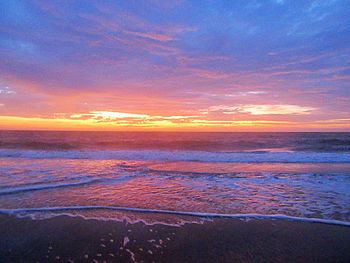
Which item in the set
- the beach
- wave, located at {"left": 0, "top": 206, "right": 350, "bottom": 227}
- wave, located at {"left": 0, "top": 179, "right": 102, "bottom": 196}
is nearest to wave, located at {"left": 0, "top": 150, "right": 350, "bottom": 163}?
the beach

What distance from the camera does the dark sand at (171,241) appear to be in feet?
12.1

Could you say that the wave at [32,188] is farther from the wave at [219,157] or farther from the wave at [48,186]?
the wave at [219,157]

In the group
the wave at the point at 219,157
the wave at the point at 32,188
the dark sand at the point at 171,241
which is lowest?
the wave at the point at 219,157

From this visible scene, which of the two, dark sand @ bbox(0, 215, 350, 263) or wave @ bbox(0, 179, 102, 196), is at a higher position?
wave @ bbox(0, 179, 102, 196)

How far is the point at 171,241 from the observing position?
4.20 meters

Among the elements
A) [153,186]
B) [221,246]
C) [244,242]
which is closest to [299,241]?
[244,242]

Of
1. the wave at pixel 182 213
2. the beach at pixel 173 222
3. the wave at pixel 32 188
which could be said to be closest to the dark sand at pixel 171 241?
the beach at pixel 173 222

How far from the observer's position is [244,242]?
4.16 m

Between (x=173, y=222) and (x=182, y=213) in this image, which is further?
(x=182, y=213)

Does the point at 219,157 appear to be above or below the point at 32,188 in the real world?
below

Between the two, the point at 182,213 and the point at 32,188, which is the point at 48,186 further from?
the point at 182,213

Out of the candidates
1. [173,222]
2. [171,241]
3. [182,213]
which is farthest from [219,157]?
[171,241]

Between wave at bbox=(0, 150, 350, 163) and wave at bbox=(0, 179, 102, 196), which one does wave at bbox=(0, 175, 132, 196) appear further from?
wave at bbox=(0, 150, 350, 163)

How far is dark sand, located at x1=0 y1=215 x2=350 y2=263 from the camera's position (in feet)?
12.1
